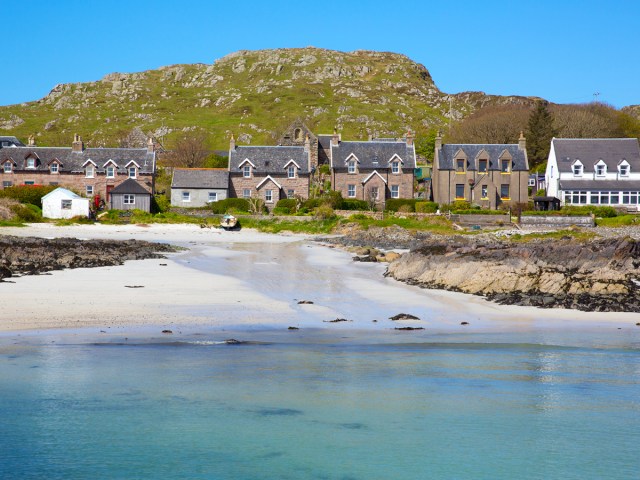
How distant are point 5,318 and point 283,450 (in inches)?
369

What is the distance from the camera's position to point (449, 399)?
11.4 metres

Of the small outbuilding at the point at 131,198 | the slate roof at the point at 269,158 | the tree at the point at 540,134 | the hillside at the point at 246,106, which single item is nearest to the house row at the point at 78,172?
the small outbuilding at the point at 131,198

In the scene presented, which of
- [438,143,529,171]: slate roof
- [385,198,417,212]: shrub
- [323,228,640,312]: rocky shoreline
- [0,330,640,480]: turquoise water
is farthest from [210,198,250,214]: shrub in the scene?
[0,330,640,480]: turquoise water

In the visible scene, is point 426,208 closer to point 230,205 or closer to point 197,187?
point 230,205

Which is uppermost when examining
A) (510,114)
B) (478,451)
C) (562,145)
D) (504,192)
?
(510,114)

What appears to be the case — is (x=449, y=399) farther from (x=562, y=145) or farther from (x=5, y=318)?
(x=562, y=145)

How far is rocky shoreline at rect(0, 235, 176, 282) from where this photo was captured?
24.5 m

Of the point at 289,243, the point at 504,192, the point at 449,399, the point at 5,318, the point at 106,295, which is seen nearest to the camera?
the point at 449,399

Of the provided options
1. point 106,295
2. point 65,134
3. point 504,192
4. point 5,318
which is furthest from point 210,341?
point 65,134

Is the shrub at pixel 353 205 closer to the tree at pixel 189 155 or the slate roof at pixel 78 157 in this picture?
the slate roof at pixel 78 157

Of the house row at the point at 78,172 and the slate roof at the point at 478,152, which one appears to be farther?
the house row at the point at 78,172

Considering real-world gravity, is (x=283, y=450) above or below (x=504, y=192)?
below

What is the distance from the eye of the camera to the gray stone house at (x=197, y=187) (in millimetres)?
66250

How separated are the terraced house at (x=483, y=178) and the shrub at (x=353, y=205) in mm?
9409
